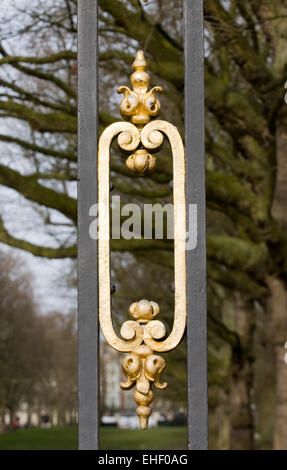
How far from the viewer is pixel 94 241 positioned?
2.23 meters

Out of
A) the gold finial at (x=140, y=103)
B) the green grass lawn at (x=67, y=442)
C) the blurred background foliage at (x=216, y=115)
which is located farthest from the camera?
the green grass lawn at (x=67, y=442)

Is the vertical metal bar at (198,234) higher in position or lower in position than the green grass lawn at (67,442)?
higher

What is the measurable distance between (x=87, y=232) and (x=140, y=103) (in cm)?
42

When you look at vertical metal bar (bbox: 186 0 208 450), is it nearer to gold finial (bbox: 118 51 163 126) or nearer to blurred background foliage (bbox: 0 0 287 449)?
gold finial (bbox: 118 51 163 126)


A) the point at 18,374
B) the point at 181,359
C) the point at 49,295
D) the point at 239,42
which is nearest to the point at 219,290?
the point at 181,359

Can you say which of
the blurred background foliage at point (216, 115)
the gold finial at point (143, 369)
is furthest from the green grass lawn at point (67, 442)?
the gold finial at point (143, 369)

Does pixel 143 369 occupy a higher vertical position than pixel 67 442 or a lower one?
higher

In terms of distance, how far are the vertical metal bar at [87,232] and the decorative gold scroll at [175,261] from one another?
3 cm

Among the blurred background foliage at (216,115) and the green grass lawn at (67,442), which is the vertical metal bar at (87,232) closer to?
the blurred background foliage at (216,115)

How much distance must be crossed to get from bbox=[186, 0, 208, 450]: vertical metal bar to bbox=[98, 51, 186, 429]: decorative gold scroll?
0.08 ft

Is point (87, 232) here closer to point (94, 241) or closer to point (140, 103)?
point (94, 241)

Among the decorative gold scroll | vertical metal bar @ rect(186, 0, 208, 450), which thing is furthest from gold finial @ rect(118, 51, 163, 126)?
vertical metal bar @ rect(186, 0, 208, 450)

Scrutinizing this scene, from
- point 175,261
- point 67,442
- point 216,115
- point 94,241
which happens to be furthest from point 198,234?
point 67,442

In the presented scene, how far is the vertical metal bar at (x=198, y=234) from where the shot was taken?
2164 millimetres
